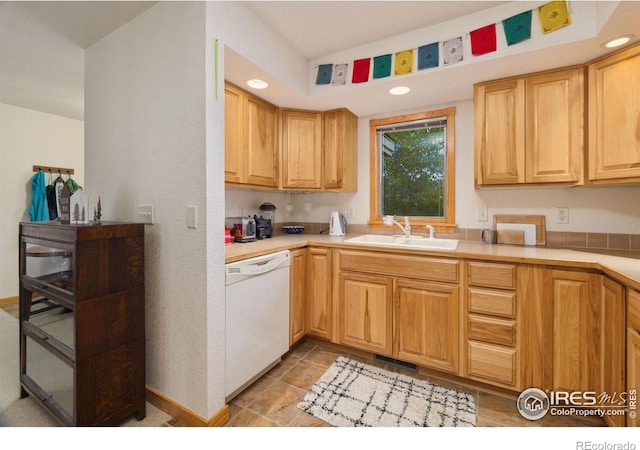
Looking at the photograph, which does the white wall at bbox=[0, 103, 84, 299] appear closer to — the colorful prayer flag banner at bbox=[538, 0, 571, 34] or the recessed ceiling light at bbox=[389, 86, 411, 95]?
the recessed ceiling light at bbox=[389, 86, 411, 95]

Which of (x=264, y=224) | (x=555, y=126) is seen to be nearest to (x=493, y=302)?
(x=555, y=126)

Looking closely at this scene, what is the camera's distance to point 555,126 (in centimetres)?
192

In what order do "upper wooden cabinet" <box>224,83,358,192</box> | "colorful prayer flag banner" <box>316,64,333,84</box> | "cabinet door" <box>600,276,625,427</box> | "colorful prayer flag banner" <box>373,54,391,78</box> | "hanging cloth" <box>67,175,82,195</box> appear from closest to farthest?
"cabinet door" <box>600,276,625,427</box>, "colorful prayer flag banner" <box>373,54,391,78</box>, "colorful prayer flag banner" <box>316,64,333,84</box>, "upper wooden cabinet" <box>224,83,358,192</box>, "hanging cloth" <box>67,175,82,195</box>

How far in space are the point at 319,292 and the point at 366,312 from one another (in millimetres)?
419

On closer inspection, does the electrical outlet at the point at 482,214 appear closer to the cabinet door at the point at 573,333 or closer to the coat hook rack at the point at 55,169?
the cabinet door at the point at 573,333

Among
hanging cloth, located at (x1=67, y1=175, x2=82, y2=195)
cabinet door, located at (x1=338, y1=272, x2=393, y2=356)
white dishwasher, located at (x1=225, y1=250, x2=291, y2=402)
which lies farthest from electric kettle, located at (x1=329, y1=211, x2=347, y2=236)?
hanging cloth, located at (x1=67, y1=175, x2=82, y2=195)

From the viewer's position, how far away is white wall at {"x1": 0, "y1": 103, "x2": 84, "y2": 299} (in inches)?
136

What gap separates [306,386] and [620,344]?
5.66 ft

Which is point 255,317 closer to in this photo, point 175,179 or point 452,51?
point 175,179

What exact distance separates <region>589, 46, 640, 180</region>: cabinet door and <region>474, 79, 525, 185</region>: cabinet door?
0.37 metres

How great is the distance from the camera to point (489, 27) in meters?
1.82

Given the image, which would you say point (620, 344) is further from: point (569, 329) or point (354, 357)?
point (354, 357)

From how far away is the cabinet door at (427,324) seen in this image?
1947 millimetres
